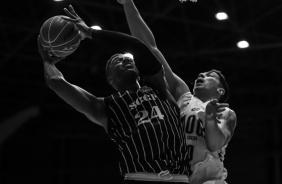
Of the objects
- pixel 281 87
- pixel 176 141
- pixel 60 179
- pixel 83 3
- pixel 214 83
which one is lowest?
pixel 60 179

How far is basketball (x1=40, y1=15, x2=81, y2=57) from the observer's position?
4281 millimetres

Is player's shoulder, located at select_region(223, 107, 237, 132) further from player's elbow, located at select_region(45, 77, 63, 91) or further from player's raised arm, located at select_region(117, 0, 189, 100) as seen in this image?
player's elbow, located at select_region(45, 77, 63, 91)

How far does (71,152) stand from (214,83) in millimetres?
14662

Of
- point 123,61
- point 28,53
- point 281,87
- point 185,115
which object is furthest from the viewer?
point 281,87

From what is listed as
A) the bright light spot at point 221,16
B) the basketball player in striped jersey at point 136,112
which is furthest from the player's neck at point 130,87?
the bright light spot at point 221,16

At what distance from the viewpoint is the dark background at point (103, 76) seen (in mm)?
14391

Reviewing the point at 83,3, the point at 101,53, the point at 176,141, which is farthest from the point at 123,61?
the point at 101,53

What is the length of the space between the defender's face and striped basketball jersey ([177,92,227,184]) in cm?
75

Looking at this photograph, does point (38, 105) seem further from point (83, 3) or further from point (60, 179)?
point (83, 3)

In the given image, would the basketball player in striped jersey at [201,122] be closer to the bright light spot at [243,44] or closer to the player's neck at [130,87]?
the player's neck at [130,87]

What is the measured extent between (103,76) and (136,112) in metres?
14.3

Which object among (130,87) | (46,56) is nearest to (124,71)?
(130,87)

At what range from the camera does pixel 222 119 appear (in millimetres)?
4781

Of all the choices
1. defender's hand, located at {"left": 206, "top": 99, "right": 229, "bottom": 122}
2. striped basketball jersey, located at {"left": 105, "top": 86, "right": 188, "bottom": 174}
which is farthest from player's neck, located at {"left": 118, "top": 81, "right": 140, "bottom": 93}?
defender's hand, located at {"left": 206, "top": 99, "right": 229, "bottom": 122}
